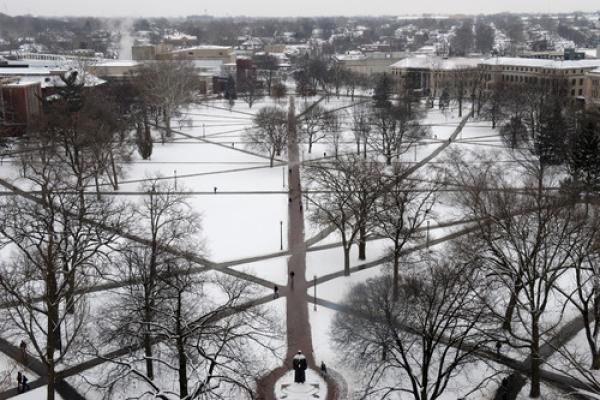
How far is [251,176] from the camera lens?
48344 millimetres

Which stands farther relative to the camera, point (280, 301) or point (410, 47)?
point (410, 47)

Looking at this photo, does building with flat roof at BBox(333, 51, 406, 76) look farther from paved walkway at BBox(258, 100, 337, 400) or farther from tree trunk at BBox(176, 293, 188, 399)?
tree trunk at BBox(176, 293, 188, 399)

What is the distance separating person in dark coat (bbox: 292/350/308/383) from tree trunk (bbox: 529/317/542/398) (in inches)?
269

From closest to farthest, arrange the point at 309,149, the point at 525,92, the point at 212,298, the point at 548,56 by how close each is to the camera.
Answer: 1. the point at 212,298
2. the point at 309,149
3. the point at 525,92
4. the point at 548,56

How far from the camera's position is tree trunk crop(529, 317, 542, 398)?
19.1 metres

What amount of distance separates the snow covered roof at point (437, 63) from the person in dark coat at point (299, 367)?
7761 cm

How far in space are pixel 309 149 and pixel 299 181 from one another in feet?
32.7

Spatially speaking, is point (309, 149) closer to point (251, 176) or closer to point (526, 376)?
point (251, 176)

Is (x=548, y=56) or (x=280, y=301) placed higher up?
(x=548, y=56)

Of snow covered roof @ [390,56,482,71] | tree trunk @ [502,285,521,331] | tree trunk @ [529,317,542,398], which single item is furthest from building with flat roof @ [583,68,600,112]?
tree trunk @ [529,317,542,398]

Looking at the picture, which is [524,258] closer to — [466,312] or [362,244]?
[466,312]

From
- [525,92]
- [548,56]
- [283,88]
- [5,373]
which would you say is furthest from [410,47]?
[5,373]

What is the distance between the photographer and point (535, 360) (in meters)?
19.4

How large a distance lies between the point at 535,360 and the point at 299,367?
7042 mm
